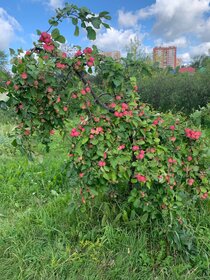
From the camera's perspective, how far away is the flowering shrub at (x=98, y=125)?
1.32m

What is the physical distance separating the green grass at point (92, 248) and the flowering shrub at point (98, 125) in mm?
208

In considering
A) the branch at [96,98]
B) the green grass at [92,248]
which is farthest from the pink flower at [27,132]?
the branch at [96,98]

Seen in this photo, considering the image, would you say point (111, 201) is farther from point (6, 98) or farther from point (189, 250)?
point (6, 98)

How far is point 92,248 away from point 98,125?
82 centimetres

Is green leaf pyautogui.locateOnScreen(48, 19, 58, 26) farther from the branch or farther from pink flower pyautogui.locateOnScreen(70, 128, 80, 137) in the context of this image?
pink flower pyautogui.locateOnScreen(70, 128, 80, 137)

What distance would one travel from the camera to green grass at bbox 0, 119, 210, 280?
153cm

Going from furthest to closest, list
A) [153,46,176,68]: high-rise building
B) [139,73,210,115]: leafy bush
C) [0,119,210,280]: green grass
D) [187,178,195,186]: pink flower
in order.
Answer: [153,46,176,68]: high-rise building → [139,73,210,115]: leafy bush → [187,178,195,186]: pink flower → [0,119,210,280]: green grass

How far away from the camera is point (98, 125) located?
1.41 meters

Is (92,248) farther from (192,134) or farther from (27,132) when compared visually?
(192,134)

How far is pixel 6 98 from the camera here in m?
1.36

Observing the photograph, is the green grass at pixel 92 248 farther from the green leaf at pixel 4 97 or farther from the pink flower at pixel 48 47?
the pink flower at pixel 48 47

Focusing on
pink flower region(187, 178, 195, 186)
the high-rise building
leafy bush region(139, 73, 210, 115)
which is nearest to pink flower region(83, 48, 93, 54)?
pink flower region(187, 178, 195, 186)

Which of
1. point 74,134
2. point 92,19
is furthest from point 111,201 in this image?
point 92,19

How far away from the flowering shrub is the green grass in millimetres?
208
